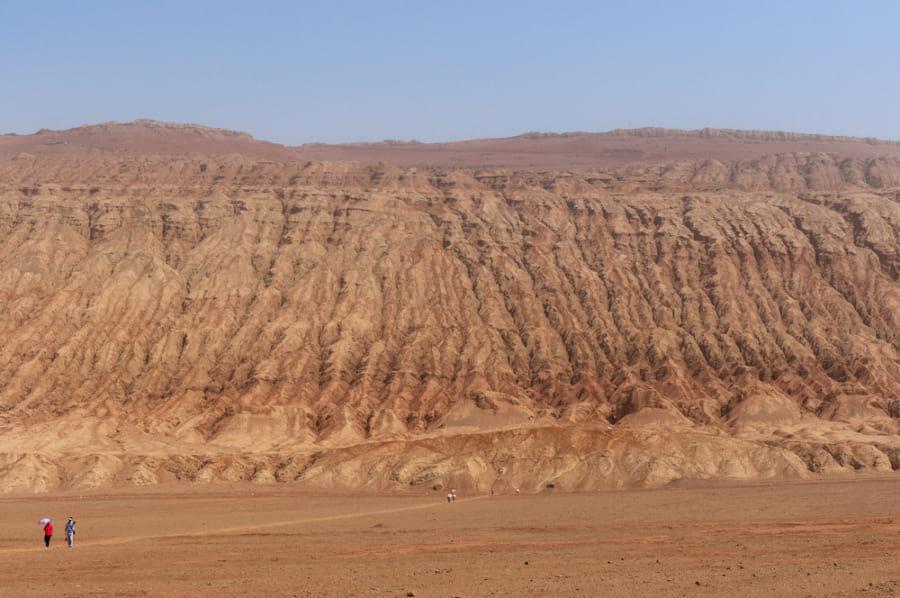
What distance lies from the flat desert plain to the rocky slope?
18.1m

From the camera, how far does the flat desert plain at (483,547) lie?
29.5m

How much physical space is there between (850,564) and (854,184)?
509ft

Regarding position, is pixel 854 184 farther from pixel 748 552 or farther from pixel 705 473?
pixel 748 552

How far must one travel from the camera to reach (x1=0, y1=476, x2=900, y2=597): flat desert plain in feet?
96.8

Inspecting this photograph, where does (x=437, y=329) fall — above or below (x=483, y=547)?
below

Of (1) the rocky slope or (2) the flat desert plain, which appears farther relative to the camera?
(1) the rocky slope

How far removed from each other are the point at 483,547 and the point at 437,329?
266 ft

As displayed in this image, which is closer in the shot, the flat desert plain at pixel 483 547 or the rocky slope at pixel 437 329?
the flat desert plain at pixel 483 547

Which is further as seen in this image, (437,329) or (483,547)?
(437,329)

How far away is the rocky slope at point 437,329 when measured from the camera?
3435 inches

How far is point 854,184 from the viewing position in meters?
172

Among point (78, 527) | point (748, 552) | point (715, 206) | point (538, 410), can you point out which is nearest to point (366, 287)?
point (538, 410)

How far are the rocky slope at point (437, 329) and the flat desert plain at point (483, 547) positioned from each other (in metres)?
18.1

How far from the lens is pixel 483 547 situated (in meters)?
40.0
